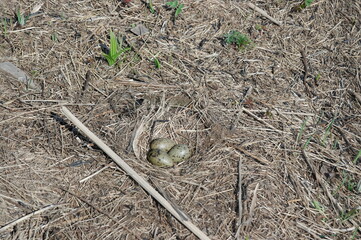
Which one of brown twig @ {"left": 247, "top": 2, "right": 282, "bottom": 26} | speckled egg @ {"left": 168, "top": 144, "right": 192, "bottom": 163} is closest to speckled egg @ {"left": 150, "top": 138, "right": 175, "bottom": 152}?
speckled egg @ {"left": 168, "top": 144, "right": 192, "bottom": 163}

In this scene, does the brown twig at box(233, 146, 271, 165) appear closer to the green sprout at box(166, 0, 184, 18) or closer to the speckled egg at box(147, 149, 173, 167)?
the speckled egg at box(147, 149, 173, 167)

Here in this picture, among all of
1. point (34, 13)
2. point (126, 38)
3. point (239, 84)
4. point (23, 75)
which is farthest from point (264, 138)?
point (34, 13)

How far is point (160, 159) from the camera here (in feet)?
9.91

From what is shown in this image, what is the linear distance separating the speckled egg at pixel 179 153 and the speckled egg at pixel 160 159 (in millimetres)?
34

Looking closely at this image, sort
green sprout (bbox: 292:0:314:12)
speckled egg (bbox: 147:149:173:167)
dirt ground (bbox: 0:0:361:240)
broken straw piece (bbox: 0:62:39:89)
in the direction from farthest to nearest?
green sprout (bbox: 292:0:314:12)
broken straw piece (bbox: 0:62:39:89)
speckled egg (bbox: 147:149:173:167)
dirt ground (bbox: 0:0:361:240)

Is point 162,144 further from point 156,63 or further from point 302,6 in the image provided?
point 302,6

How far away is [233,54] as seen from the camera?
399 cm

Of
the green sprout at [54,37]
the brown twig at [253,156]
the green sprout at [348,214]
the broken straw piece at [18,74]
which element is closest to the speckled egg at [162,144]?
the brown twig at [253,156]

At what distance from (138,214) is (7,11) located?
265 cm

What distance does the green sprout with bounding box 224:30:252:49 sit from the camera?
396 cm

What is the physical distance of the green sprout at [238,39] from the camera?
13.0 ft

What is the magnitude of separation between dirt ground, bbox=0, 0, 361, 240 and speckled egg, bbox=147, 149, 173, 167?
0.07 m

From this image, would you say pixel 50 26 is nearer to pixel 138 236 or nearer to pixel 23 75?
pixel 23 75

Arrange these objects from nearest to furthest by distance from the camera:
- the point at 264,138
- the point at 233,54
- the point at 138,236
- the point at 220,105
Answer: the point at 138,236 → the point at 264,138 → the point at 220,105 → the point at 233,54
